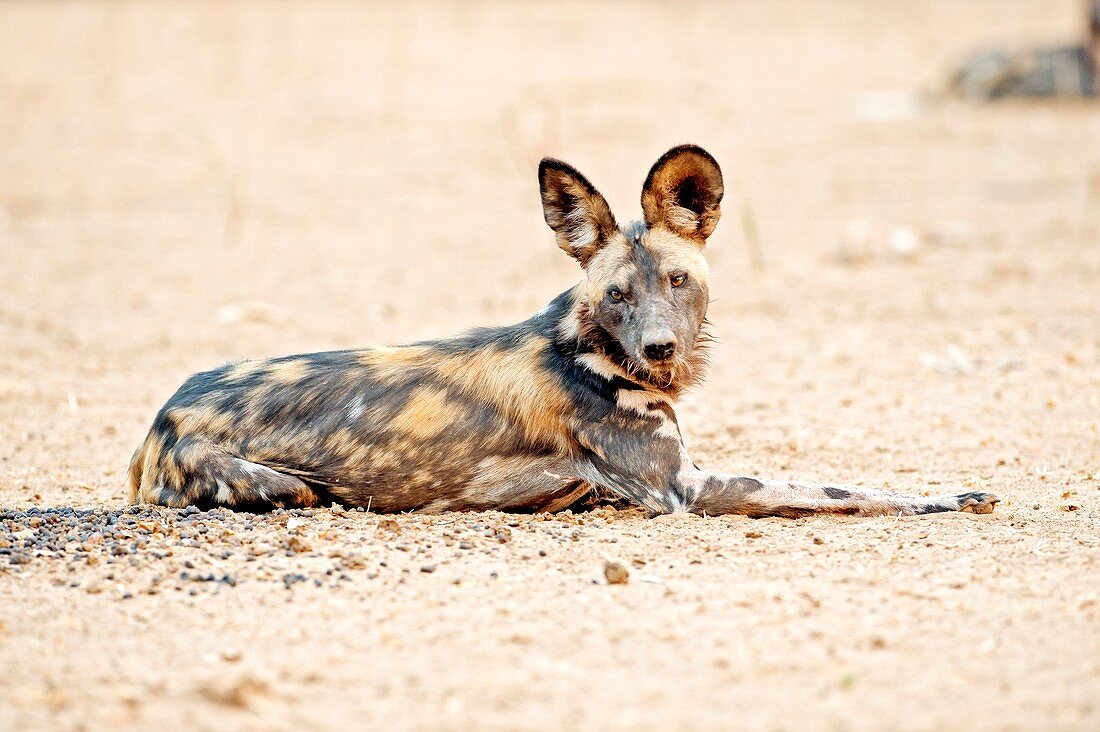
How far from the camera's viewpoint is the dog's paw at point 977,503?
4.32m

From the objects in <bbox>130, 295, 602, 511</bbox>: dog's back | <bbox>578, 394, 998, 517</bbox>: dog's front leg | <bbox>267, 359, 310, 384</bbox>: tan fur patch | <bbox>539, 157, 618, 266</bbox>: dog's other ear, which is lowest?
<bbox>578, 394, 998, 517</bbox>: dog's front leg

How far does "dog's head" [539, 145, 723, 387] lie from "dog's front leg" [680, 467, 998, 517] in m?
0.40

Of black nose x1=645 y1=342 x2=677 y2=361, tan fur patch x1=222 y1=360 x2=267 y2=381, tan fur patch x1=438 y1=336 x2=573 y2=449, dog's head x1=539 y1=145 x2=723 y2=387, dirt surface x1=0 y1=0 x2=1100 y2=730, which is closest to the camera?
dirt surface x1=0 y1=0 x2=1100 y2=730

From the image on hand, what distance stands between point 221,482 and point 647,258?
5.36 ft

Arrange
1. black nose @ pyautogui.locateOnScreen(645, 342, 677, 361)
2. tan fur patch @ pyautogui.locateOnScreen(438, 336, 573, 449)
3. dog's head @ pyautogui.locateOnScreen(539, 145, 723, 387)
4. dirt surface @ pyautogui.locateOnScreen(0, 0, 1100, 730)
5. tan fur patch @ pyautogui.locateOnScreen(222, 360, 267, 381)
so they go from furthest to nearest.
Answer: tan fur patch @ pyautogui.locateOnScreen(222, 360, 267, 381) → tan fur patch @ pyautogui.locateOnScreen(438, 336, 573, 449) → dog's head @ pyautogui.locateOnScreen(539, 145, 723, 387) → black nose @ pyautogui.locateOnScreen(645, 342, 677, 361) → dirt surface @ pyautogui.locateOnScreen(0, 0, 1100, 730)

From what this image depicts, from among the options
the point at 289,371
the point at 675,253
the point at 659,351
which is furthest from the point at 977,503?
the point at 289,371

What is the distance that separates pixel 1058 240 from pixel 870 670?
744cm

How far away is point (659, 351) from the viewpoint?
4.20 m

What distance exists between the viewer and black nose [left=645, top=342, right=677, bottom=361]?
4.19 meters

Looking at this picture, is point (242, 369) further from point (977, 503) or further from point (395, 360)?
point (977, 503)

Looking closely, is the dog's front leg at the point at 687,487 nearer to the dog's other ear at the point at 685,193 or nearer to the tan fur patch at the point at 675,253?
the tan fur patch at the point at 675,253

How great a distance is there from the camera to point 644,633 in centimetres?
328

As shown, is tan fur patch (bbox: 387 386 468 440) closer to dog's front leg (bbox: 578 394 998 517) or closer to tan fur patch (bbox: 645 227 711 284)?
dog's front leg (bbox: 578 394 998 517)

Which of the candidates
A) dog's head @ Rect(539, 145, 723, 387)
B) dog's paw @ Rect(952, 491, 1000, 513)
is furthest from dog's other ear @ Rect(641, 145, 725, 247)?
dog's paw @ Rect(952, 491, 1000, 513)
